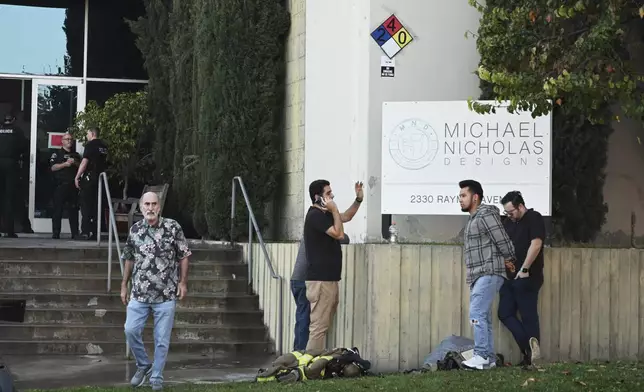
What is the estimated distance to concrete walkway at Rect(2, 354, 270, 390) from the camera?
1030cm

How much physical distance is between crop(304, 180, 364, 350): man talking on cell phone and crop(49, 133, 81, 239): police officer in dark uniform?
6803mm

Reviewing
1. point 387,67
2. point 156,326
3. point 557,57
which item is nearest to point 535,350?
point 557,57

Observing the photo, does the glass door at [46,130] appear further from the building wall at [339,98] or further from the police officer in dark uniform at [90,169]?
the building wall at [339,98]

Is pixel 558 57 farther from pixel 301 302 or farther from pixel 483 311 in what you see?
pixel 301 302

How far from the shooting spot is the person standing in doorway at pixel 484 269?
1009 cm

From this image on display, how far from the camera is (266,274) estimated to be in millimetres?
13008

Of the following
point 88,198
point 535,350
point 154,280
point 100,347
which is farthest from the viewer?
point 88,198

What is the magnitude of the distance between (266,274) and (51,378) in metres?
3.28

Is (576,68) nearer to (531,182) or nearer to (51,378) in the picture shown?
(531,182)

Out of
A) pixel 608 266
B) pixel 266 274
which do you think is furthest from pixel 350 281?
pixel 608 266

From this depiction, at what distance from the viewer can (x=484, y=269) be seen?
10.1 meters

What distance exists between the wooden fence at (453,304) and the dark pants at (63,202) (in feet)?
21.3

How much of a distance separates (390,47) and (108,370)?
192 inches

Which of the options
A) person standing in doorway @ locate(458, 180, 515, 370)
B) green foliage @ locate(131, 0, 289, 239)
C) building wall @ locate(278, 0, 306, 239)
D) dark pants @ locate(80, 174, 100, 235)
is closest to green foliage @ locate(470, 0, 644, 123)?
person standing in doorway @ locate(458, 180, 515, 370)
